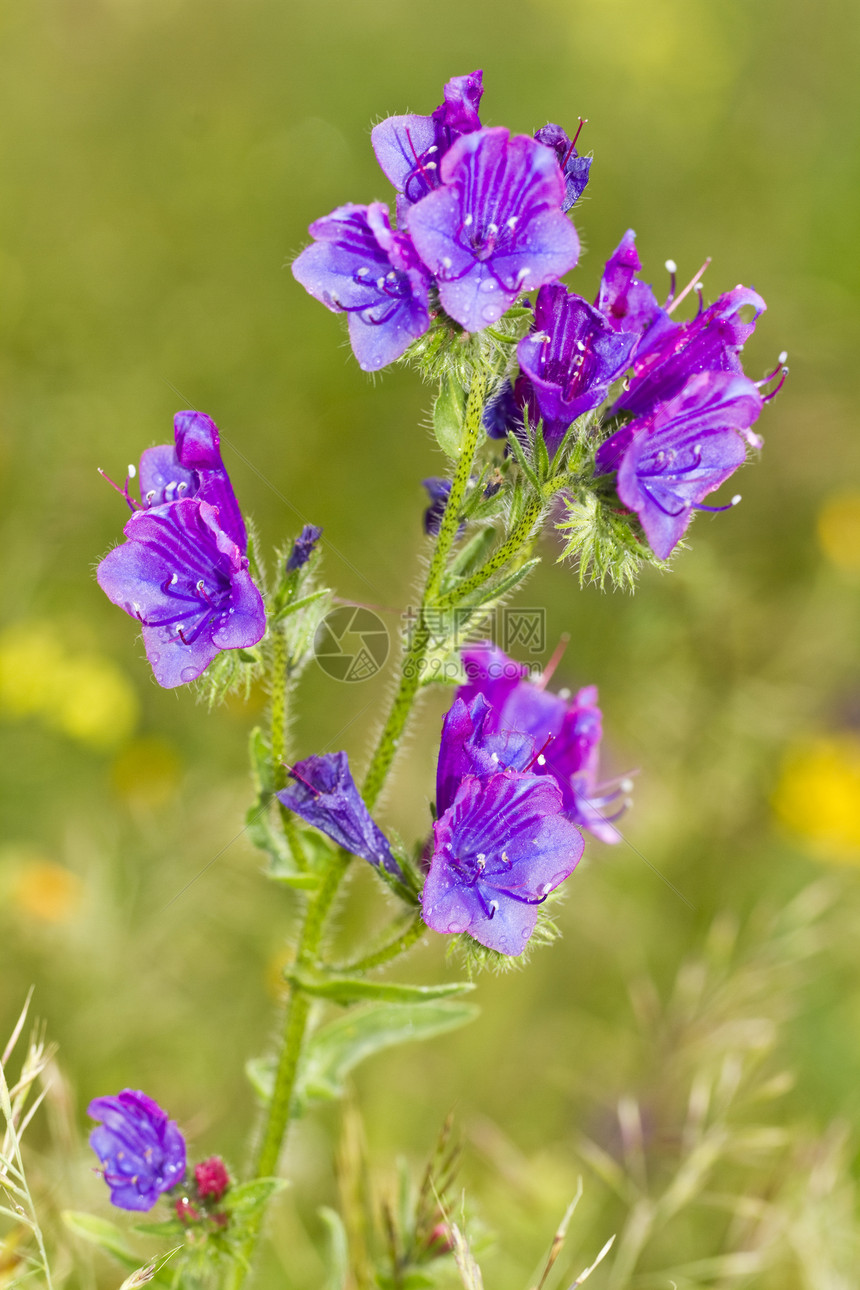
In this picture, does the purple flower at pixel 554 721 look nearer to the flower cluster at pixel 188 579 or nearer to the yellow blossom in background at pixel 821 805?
the flower cluster at pixel 188 579

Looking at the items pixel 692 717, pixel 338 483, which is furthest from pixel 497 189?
pixel 338 483

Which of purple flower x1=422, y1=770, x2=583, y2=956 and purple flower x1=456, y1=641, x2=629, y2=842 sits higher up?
purple flower x1=456, y1=641, x2=629, y2=842

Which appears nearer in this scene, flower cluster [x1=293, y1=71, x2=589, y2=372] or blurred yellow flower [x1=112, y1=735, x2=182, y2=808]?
flower cluster [x1=293, y1=71, x2=589, y2=372]

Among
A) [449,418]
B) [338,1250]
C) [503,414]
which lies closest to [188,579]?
[449,418]

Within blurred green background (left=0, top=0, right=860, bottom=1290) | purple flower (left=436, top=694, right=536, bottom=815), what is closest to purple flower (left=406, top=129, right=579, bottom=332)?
purple flower (left=436, top=694, right=536, bottom=815)

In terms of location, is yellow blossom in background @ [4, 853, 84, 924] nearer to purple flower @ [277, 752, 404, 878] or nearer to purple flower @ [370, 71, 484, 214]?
purple flower @ [277, 752, 404, 878]

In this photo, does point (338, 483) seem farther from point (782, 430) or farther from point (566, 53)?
point (566, 53)
